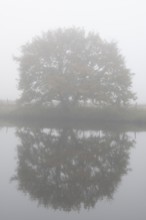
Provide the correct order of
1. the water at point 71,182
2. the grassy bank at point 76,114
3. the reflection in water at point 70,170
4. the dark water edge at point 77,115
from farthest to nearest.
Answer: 1. the grassy bank at point 76,114
2. the dark water edge at point 77,115
3. the reflection in water at point 70,170
4. the water at point 71,182

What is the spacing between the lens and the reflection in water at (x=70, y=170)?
10.2 meters

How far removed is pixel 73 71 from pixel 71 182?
30928 mm

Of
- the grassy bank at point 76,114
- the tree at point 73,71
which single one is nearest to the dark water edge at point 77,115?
the grassy bank at point 76,114

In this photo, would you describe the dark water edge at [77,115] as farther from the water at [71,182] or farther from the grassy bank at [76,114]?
the water at [71,182]

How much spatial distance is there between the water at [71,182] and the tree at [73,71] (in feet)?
73.9

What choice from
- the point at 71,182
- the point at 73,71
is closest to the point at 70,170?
the point at 71,182

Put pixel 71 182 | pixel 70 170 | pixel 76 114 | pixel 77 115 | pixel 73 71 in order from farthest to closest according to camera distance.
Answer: pixel 76 114
pixel 77 115
pixel 73 71
pixel 70 170
pixel 71 182

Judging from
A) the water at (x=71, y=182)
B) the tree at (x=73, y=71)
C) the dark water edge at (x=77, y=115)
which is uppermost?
the tree at (x=73, y=71)

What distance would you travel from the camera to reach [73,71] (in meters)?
42.1

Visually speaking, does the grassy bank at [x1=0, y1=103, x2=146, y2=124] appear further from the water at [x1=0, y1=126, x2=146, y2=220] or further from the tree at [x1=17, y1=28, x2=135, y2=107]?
the water at [x1=0, y1=126, x2=146, y2=220]

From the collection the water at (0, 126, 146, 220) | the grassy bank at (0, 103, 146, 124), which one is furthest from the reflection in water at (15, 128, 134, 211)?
the grassy bank at (0, 103, 146, 124)

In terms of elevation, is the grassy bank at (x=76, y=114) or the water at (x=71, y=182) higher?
the grassy bank at (x=76, y=114)

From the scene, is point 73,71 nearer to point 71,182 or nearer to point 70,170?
point 70,170

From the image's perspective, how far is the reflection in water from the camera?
10.2 metres
